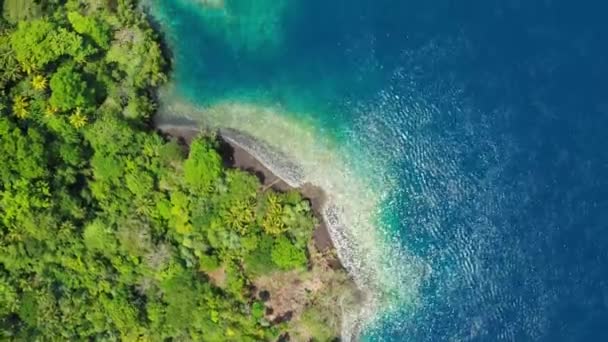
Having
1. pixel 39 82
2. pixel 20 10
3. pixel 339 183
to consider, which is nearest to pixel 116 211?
pixel 39 82

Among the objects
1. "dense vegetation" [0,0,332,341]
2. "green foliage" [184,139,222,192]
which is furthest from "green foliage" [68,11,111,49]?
"green foliage" [184,139,222,192]

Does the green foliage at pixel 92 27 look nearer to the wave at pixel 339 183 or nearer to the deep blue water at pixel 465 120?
the deep blue water at pixel 465 120

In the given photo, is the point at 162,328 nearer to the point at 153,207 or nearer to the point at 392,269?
the point at 153,207

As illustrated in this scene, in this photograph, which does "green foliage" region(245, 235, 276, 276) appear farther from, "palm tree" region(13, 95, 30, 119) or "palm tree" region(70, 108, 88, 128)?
"palm tree" region(13, 95, 30, 119)

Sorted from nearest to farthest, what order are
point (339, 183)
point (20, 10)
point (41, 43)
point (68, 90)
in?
1. point (68, 90)
2. point (41, 43)
3. point (20, 10)
4. point (339, 183)

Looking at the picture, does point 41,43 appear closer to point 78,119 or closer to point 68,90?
point 68,90

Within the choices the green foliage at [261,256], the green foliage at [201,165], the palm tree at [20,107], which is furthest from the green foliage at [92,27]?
the green foliage at [261,256]
